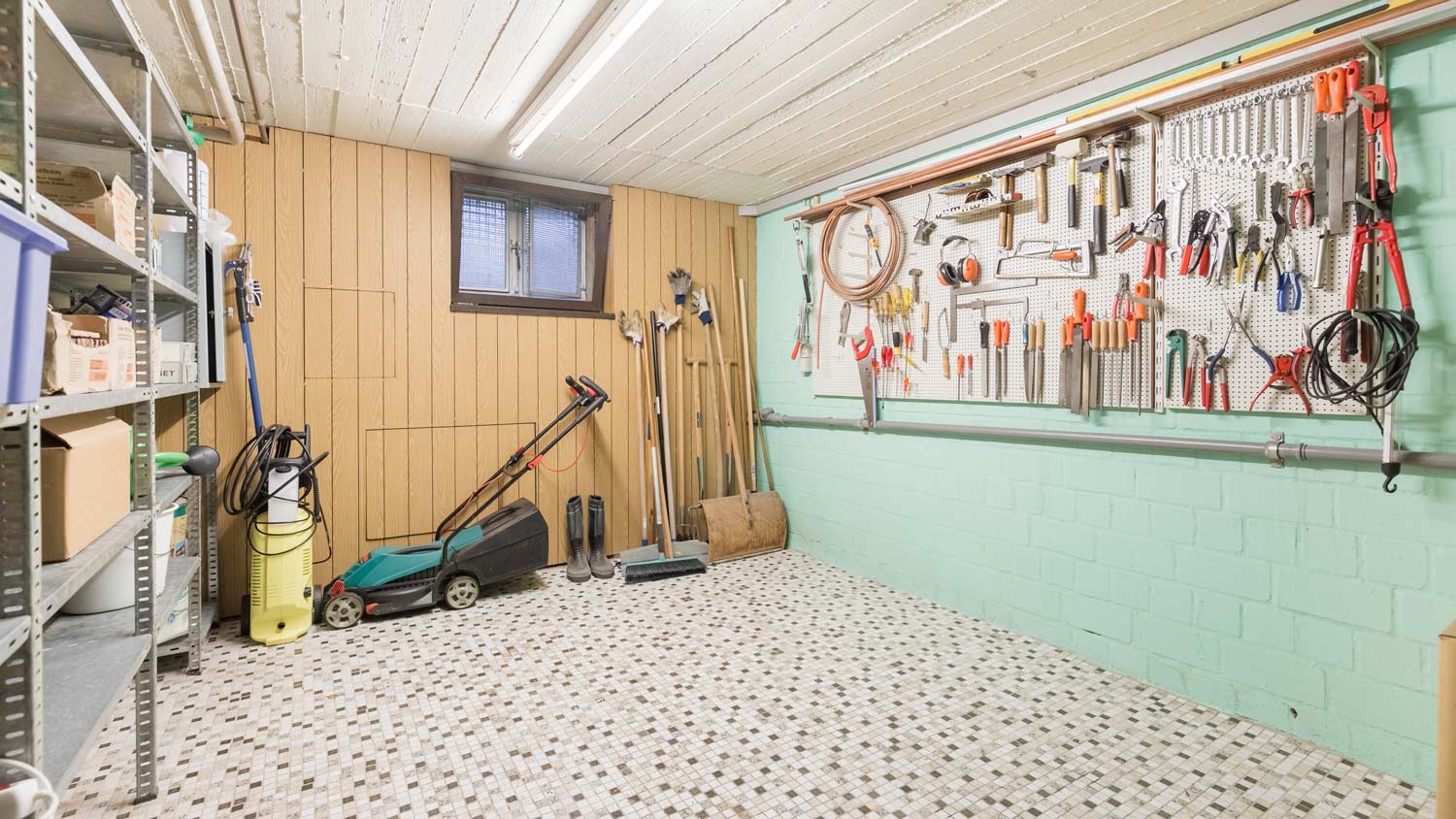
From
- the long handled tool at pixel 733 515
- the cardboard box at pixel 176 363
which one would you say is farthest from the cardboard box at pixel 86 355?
the long handled tool at pixel 733 515

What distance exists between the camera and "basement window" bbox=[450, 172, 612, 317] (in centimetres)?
378

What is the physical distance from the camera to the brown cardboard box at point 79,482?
4.39ft

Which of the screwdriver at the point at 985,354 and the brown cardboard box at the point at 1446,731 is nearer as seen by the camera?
the brown cardboard box at the point at 1446,731

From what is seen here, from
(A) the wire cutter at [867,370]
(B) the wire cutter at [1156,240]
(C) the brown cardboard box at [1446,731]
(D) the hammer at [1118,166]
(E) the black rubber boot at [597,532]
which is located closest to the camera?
(C) the brown cardboard box at [1446,731]

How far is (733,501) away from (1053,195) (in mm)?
2503

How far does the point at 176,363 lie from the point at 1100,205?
11.4 feet

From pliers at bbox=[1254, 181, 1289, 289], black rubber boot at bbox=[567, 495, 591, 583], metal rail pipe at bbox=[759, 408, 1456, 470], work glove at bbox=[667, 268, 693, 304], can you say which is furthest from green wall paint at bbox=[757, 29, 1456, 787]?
black rubber boot at bbox=[567, 495, 591, 583]

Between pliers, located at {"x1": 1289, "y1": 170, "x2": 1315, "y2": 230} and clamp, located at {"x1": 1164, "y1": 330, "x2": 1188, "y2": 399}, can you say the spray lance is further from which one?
pliers, located at {"x1": 1289, "y1": 170, "x2": 1315, "y2": 230}

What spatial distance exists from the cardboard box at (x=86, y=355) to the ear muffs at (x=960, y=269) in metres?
3.04

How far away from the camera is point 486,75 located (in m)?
2.66

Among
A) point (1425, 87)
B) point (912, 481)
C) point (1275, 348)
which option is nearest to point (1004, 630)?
point (912, 481)

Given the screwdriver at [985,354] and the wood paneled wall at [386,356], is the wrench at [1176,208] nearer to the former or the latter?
the screwdriver at [985,354]

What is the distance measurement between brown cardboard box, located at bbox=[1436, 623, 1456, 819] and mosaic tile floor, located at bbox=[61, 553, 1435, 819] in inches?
14.2

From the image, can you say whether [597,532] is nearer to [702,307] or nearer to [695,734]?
[702,307]
